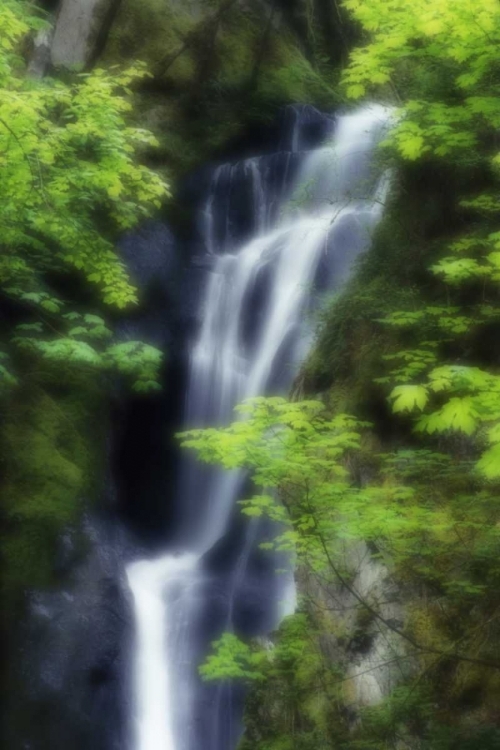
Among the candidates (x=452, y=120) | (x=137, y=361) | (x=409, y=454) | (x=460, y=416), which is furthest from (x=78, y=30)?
(x=460, y=416)

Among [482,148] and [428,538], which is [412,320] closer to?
[428,538]

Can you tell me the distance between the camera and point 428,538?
4977 mm

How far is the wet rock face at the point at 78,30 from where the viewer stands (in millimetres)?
13586

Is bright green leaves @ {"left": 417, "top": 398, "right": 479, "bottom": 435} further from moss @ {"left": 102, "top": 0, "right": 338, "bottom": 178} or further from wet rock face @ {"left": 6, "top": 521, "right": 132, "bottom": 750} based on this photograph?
moss @ {"left": 102, "top": 0, "right": 338, "bottom": 178}

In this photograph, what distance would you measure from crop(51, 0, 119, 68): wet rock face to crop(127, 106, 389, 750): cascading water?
145 inches

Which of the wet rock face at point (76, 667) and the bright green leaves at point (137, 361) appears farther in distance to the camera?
the bright green leaves at point (137, 361)

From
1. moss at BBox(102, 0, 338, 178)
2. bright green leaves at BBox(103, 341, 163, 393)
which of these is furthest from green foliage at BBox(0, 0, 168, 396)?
moss at BBox(102, 0, 338, 178)

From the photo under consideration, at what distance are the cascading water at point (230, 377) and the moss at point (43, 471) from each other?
4.93ft

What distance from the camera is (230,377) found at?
456 inches

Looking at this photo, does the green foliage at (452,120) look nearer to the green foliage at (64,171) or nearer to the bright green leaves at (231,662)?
the green foliage at (64,171)

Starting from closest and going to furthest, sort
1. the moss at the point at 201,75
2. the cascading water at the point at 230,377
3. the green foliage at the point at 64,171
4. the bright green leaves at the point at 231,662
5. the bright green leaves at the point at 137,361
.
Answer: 1. the green foliage at the point at 64,171
2. the bright green leaves at the point at 231,662
3. the bright green leaves at the point at 137,361
4. the cascading water at the point at 230,377
5. the moss at the point at 201,75

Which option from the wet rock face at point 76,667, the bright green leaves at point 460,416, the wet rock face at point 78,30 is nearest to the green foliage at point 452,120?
the bright green leaves at point 460,416

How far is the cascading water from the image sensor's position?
7930 mm

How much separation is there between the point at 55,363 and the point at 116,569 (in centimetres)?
317
